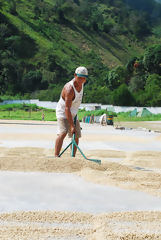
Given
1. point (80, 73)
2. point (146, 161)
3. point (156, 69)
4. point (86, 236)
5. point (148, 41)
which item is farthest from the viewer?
point (148, 41)

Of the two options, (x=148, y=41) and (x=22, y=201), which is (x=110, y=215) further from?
(x=148, y=41)

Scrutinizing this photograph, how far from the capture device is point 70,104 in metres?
9.64

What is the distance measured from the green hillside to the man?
55796 millimetres

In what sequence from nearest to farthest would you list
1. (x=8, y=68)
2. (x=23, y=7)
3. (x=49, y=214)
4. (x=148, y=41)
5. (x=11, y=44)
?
(x=49, y=214) < (x=8, y=68) < (x=11, y=44) < (x=23, y=7) < (x=148, y=41)

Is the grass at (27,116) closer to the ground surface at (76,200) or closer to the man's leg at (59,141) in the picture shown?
the man's leg at (59,141)

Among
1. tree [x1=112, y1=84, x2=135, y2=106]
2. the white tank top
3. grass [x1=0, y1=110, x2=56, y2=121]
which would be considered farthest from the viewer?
tree [x1=112, y1=84, x2=135, y2=106]

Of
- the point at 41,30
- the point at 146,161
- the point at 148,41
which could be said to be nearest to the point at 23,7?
the point at 41,30

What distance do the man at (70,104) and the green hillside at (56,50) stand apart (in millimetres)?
55796

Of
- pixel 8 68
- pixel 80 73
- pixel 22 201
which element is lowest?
pixel 8 68

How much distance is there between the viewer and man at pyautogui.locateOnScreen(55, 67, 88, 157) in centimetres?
961

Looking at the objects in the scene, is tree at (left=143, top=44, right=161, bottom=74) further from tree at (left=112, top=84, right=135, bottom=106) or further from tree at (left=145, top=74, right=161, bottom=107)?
tree at (left=112, top=84, right=135, bottom=106)

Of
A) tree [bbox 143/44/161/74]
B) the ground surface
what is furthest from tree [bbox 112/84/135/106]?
the ground surface

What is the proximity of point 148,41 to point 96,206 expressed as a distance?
199 metres

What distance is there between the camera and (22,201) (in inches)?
245
